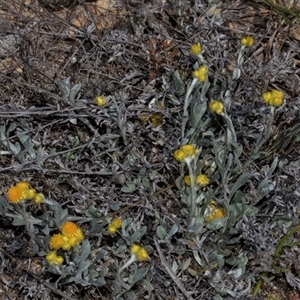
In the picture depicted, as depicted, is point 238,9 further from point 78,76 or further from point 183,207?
point 183,207

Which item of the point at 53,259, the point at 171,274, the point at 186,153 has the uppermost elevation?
the point at 186,153

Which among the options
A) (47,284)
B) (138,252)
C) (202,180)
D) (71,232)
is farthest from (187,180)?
(47,284)

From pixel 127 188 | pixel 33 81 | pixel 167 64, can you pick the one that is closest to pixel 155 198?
pixel 127 188

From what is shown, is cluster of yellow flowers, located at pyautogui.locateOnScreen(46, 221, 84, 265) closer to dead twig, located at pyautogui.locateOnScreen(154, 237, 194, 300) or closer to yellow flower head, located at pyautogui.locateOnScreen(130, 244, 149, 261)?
yellow flower head, located at pyautogui.locateOnScreen(130, 244, 149, 261)

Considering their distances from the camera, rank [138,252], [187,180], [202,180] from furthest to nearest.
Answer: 1. [187,180]
2. [202,180]
3. [138,252]

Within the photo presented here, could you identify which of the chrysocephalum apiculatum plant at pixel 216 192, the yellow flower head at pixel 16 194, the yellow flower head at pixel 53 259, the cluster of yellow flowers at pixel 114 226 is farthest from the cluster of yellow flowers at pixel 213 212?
the yellow flower head at pixel 16 194

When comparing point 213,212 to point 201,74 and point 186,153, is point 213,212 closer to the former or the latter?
point 186,153

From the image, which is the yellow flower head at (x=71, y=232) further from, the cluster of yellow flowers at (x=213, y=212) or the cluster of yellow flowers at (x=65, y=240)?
the cluster of yellow flowers at (x=213, y=212)

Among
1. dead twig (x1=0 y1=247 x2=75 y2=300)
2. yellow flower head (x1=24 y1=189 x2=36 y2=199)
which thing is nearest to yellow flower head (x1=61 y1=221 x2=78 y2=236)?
yellow flower head (x1=24 y1=189 x2=36 y2=199)
